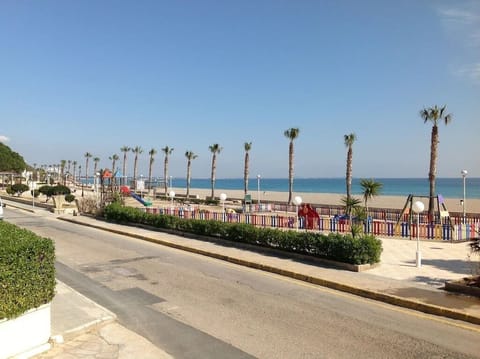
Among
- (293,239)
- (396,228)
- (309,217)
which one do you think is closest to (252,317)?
(293,239)

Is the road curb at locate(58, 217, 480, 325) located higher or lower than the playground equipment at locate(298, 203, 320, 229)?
lower

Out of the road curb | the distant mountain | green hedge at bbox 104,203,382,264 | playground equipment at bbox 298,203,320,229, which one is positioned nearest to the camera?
the road curb

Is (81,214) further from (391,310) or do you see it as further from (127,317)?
(391,310)

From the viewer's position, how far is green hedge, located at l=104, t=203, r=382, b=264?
463 inches

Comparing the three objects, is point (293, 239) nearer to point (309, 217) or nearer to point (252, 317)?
point (252, 317)

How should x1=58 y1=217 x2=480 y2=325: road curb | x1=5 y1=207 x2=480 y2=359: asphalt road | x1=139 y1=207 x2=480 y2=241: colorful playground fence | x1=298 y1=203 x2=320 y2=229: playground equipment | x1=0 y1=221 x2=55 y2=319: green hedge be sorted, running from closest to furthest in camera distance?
x1=0 y1=221 x2=55 y2=319: green hedge < x1=5 y1=207 x2=480 y2=359: asphalt road < x1=58 y1=217 x2=480 y2=325: road curb < x1=139 y1=207 x2=480 y2=241: colorful playground fence < x1=298 y1=203 x2=320 y2=229: playground equipment

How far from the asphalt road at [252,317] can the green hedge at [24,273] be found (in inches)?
78.0

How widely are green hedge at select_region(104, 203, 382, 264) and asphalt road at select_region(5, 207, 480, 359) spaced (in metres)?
2.22

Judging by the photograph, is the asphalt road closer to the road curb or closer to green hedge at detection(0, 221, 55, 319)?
the road curb

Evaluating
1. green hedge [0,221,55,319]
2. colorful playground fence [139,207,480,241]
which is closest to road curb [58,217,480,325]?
green hedge [0,221,55,319]

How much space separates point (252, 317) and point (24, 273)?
417cm

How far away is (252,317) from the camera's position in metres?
7.67

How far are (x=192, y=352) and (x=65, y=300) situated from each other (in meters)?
3.74

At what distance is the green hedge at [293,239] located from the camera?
11.8 metres
